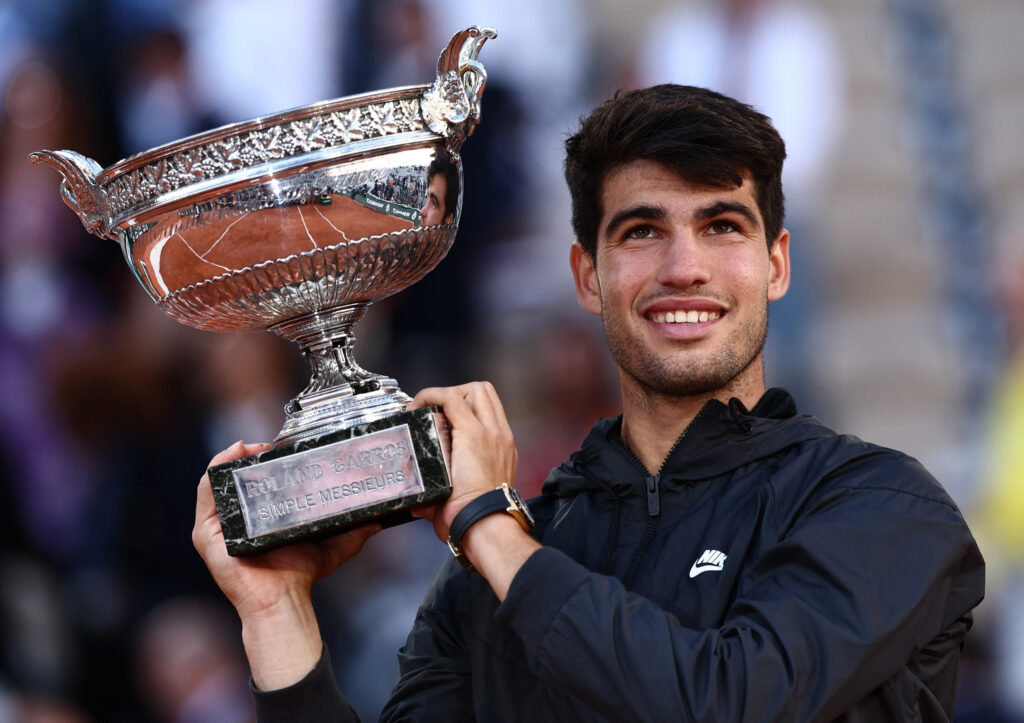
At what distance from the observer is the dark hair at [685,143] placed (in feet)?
6.20

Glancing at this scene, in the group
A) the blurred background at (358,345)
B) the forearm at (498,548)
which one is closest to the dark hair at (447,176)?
the forearm at (498,548)

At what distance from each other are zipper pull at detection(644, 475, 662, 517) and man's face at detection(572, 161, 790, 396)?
14cm

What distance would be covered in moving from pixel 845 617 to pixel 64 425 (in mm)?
3395

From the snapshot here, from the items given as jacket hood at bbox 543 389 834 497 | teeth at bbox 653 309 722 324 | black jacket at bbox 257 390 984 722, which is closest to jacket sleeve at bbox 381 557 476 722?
black jacket at bbox 257 390 984 722

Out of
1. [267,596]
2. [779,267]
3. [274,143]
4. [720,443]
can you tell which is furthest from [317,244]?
[779,267]

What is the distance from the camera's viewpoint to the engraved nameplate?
1760 mm

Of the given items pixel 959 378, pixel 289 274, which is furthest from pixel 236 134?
pixel 959 378

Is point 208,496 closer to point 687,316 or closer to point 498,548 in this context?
point 498,548

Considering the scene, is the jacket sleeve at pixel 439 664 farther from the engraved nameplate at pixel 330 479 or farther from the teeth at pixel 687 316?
the teeth at pixel 687 316

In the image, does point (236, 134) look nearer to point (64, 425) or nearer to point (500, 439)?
point (500, 439)

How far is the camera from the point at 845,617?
1553 mm

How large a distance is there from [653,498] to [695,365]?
0.67 feet

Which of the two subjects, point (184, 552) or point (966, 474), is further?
point (966, 474)

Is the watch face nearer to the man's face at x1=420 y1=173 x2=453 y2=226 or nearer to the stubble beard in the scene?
the stubble beard
